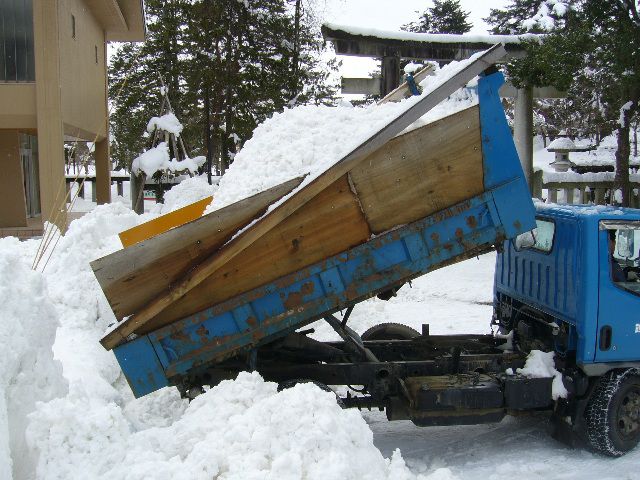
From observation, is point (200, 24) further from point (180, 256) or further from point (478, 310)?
point (180, 256)

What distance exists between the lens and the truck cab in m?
5.41

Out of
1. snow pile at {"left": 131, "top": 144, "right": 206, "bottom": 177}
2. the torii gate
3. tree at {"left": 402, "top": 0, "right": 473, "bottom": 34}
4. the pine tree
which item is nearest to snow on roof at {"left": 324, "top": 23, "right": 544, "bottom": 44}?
the torii gate

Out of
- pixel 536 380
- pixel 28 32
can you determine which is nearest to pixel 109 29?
pixel 28 32

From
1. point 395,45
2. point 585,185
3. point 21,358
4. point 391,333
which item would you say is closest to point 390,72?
point 395,45

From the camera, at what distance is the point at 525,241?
623 cm

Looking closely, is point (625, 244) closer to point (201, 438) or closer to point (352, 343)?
point (352, 343)

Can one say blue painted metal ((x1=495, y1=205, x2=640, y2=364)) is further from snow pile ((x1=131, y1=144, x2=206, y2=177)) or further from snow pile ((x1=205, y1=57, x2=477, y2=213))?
snow pile ((x1=131, y1=144, x2=206, y2=177))

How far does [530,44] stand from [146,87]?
70.2ft

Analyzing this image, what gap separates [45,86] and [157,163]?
9.29 meters

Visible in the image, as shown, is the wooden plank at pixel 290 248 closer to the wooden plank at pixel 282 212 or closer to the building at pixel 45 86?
the wooden plank at pixel 282 212

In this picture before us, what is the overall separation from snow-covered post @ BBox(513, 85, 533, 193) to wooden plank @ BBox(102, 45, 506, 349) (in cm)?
948

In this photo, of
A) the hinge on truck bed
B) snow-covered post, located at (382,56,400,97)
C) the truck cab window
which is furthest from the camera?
snow-covered post, located at (382,56,400,97)

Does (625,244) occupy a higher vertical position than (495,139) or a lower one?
lower

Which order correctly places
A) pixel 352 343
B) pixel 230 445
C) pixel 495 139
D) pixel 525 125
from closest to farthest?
1. pixel 230 445
2. pixel 495 139
3. pixel 352 343
4. pixel 525 125
